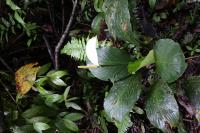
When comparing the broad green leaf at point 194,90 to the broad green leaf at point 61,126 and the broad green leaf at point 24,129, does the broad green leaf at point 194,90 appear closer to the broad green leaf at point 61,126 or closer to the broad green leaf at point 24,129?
the broad green leaf at point 61,126

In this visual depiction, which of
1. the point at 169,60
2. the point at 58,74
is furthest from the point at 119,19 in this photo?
the point at 58,74

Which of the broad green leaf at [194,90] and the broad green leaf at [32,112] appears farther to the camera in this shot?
the broad green leaf at [32,112]

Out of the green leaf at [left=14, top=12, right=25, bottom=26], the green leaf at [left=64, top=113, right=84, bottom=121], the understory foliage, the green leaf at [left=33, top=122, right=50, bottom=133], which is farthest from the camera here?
the green leaf at [left=14, top=12, right=25, bottom=26]

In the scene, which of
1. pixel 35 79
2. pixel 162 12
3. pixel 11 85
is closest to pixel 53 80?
pixel 35 79

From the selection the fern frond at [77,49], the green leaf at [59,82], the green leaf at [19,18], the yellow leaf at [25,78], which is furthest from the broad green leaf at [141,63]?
the green leaf at [19,18]

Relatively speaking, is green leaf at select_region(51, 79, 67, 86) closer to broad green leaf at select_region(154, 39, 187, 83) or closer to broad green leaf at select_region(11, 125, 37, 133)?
broad green leaf at select_region(11, 125, 37, 133)

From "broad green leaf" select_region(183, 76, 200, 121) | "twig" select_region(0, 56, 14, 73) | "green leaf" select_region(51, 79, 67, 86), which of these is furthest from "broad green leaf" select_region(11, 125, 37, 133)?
"broad green leaf" select_region(183, 76, 200, 121)
